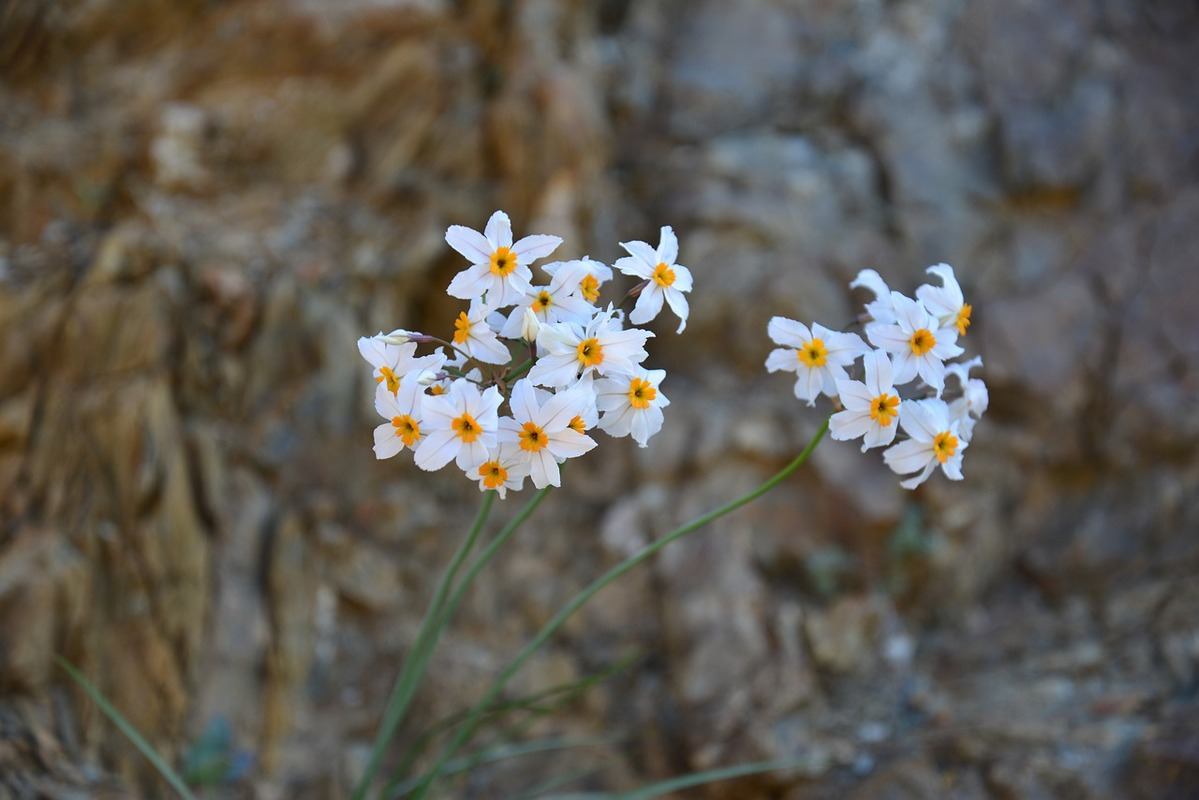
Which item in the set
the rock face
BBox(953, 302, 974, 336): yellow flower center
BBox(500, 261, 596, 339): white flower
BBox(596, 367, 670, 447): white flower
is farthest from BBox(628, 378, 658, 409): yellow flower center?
the rock face

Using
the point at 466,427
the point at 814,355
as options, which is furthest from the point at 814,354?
the point at 466,427

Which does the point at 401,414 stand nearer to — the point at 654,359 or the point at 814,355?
the point at 814,355

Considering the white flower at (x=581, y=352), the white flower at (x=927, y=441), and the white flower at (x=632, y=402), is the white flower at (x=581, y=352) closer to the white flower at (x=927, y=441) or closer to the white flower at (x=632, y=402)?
the white flower at (x=632, y=402)

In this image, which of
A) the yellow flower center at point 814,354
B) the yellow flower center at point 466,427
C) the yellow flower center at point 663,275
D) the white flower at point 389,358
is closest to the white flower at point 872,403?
the yellow flower center at point 814,354

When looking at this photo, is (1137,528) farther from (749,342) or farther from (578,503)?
(578,503)

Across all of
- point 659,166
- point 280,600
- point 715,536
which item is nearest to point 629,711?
point 715,536

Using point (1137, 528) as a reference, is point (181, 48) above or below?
above

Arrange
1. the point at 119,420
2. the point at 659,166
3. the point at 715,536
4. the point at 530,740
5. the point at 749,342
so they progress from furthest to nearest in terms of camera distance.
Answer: the point at 659,166
the point at 749,342
the point at 715,536
the point at 530,740
the point at 119,420
